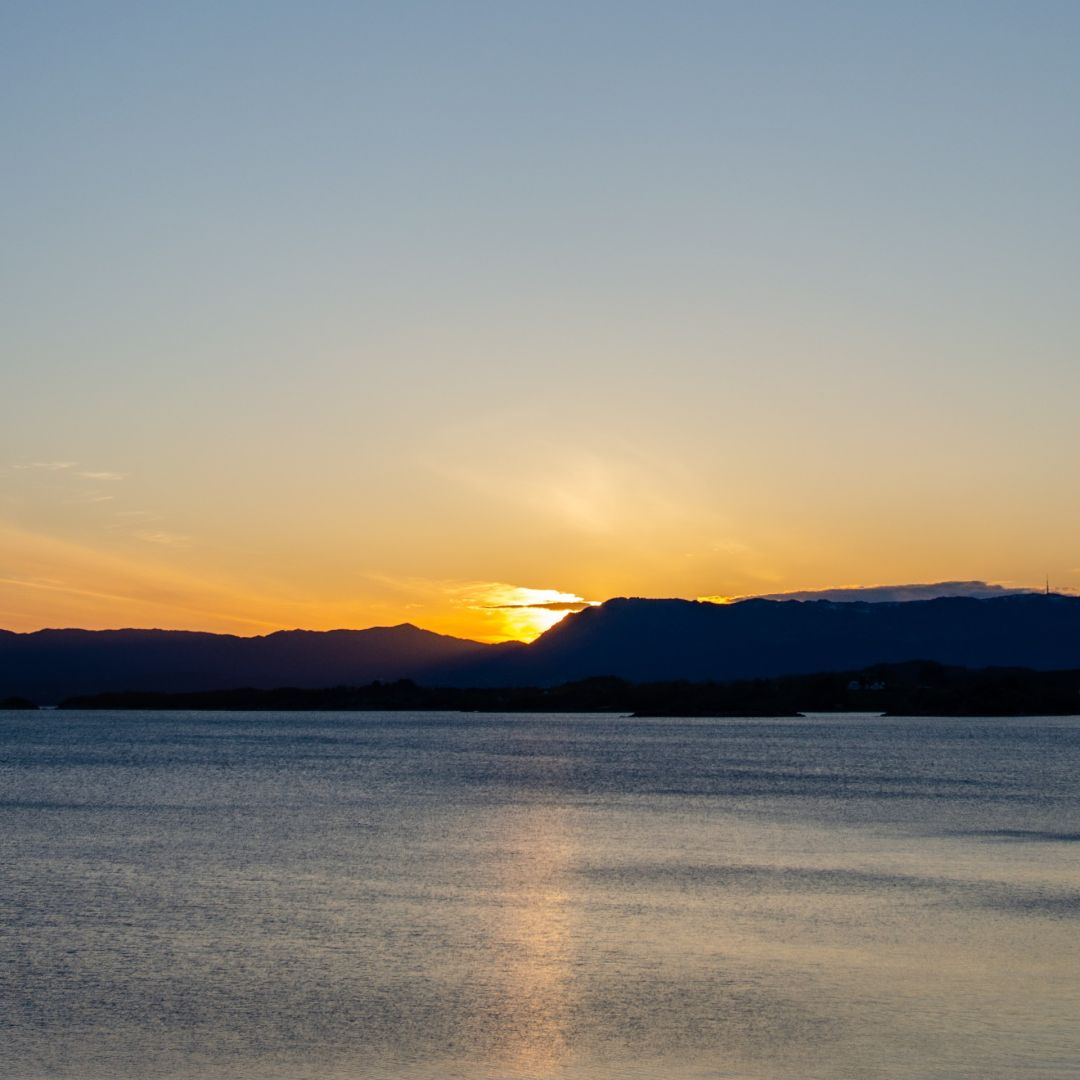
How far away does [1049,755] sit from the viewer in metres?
119

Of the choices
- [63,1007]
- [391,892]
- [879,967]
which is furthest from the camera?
[391,892]

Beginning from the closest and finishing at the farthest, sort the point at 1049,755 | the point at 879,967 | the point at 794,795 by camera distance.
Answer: the point at 879,967 < the point at 794,795 < the point at 1049,755

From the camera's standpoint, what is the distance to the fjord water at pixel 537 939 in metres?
19.0

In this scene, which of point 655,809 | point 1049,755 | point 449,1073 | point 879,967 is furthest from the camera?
point 1049,755

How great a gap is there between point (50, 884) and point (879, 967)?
20.7 meters

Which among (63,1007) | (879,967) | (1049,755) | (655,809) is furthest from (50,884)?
(1049,755)

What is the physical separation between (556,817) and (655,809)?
5.88 metres

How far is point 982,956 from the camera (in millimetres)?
25594

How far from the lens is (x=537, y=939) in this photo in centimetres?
2722

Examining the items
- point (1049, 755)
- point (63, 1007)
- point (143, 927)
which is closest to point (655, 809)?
point (143, 927)

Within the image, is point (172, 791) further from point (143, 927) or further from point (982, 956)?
point (982, 956)

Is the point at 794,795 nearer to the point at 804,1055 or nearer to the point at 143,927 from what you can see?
the point at 143,927

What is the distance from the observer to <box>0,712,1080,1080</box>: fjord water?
62.2 feet

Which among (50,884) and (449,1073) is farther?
(50,884)
